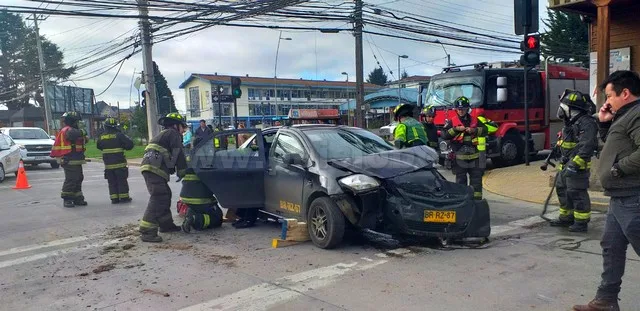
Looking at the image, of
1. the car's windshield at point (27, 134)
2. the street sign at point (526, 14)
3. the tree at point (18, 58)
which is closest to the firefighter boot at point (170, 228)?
the street sign at point (526, 14)

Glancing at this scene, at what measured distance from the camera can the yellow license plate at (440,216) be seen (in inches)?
216

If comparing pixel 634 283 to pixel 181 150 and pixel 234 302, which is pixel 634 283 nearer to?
pixel 234 302

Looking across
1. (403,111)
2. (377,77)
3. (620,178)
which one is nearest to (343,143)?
(403,111)

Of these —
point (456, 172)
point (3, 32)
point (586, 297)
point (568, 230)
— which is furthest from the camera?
point (3, 32)

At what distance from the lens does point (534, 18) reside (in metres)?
11.5

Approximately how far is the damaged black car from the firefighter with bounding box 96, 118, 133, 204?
3.46 metres

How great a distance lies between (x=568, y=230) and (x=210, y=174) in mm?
4907

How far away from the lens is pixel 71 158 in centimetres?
1013

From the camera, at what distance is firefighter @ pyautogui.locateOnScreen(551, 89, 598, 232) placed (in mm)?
6168

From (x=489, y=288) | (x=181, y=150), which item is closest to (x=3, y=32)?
(x=181, y=150)

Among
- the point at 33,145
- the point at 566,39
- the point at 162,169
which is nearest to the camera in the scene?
the point at 162,169

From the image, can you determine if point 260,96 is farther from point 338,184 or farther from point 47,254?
point 338,184

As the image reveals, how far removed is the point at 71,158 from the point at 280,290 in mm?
7356

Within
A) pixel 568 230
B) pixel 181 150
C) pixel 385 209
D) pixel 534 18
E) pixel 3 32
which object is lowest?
pixel 568 230
